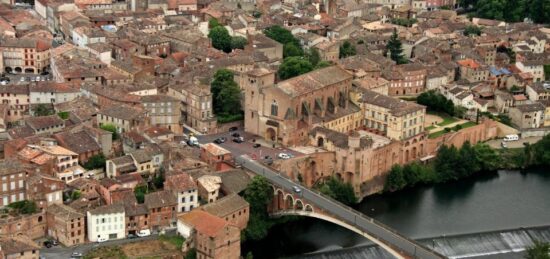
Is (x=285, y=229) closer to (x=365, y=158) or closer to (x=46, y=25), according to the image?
(x=365, y=158)

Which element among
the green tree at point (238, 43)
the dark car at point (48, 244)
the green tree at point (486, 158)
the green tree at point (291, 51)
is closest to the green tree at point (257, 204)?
the dark car at point (48, 244)

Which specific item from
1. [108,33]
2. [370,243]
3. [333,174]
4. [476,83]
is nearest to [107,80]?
[108,33]

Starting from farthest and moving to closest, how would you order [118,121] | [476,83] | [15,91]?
[476,83] < [15,91] < [118,121]

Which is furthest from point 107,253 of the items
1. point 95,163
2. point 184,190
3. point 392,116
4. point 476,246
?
point 392,116

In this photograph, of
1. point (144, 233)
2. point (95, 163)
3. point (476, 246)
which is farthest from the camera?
point (95, 163)

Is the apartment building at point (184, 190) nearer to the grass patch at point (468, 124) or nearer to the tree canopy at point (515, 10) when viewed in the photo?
the grass patch at point (468, 124)

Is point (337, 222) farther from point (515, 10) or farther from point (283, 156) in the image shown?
point (515, 10)

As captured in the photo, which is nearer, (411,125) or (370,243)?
(370,243)

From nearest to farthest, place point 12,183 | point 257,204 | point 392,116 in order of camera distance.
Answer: point 12,183 → point 257,204 → point 392,116
